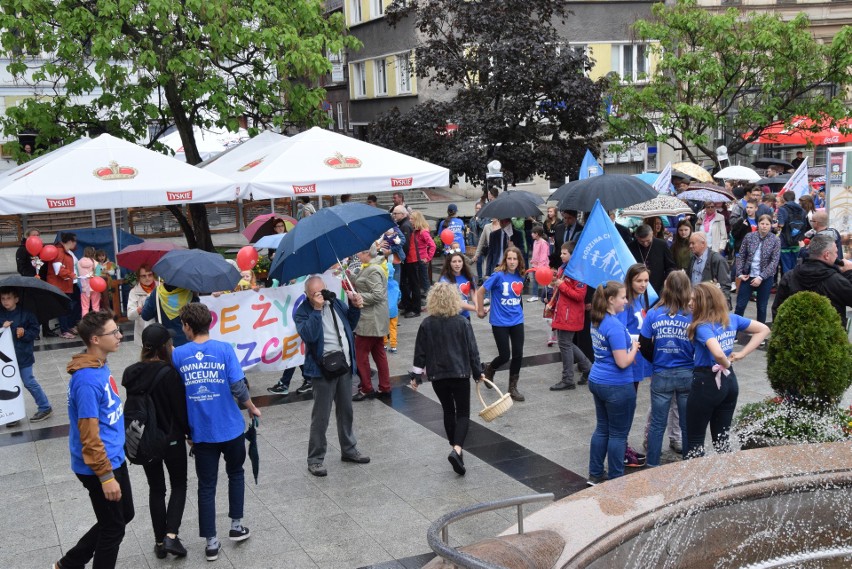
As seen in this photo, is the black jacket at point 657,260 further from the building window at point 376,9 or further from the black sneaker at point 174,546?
the building window at point 376,9

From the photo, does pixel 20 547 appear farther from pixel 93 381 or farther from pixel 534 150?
pixel 534 150

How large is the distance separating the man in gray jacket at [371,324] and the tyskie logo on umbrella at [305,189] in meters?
3.72

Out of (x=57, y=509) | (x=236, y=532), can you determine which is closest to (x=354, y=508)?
(x=236, y=532)

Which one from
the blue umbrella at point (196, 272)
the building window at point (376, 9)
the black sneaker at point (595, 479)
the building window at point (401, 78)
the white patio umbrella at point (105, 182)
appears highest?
the building window at point (376, 9)

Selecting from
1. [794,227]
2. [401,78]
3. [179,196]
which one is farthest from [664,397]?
[401,78]

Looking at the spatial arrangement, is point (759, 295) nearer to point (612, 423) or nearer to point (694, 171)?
point (612, 423)

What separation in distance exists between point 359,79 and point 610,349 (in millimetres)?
35923

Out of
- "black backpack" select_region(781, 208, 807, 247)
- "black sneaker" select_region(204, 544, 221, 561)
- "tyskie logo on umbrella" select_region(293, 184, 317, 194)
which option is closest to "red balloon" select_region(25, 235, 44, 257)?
"tyskie logo on umbrella" select_region(293, 184, 317, 194)

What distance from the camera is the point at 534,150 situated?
22641 mm

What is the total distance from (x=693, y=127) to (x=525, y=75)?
17.7 ft

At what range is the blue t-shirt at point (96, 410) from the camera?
5.65 meters

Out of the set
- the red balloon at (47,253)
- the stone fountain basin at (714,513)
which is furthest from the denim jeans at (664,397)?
the red balloon at (47,253)

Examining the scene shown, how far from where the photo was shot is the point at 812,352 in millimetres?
7293

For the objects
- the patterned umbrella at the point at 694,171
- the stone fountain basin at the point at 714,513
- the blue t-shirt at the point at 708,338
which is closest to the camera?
the stone fountain basin at the point at 714,513
